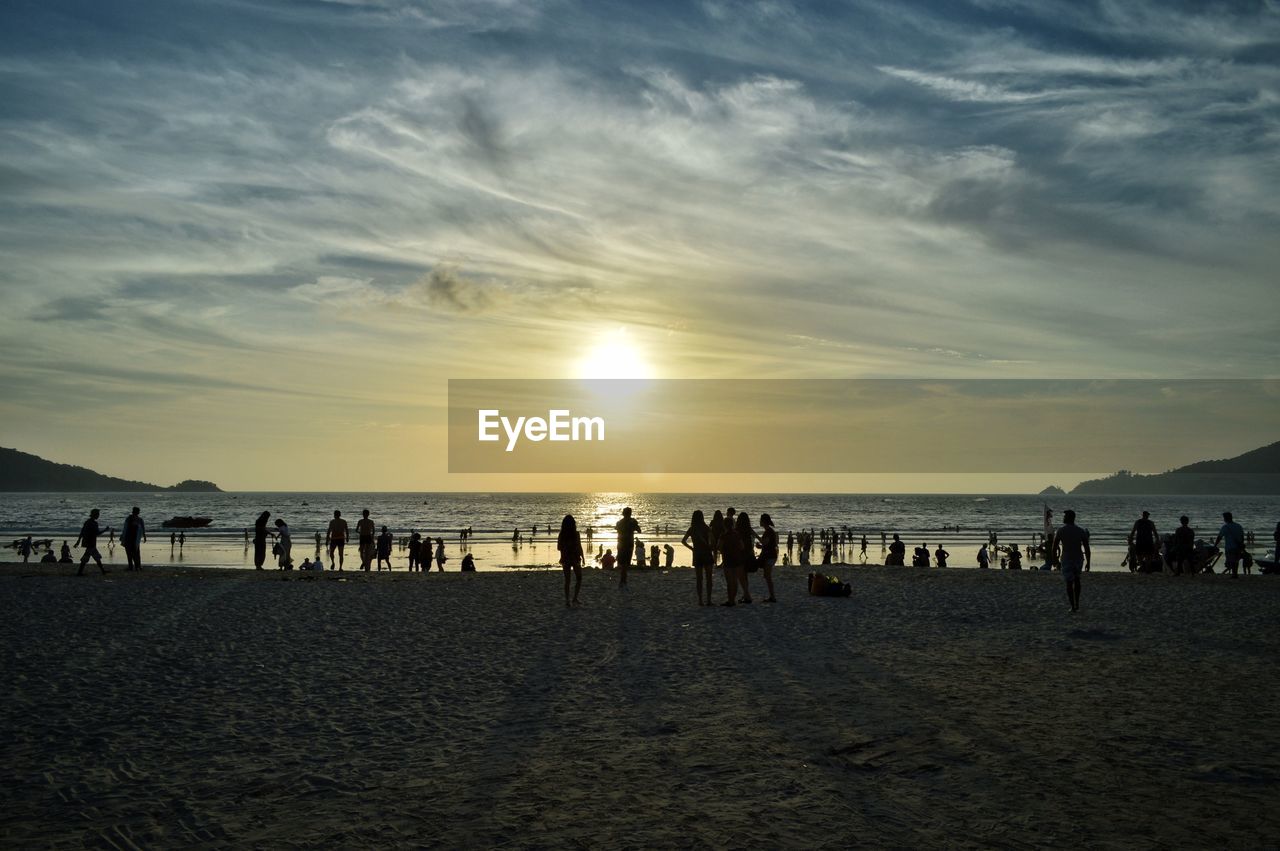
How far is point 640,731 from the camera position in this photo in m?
8.84

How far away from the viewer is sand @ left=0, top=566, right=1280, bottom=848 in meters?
6.13

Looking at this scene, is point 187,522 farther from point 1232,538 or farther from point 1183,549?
point 1232,538

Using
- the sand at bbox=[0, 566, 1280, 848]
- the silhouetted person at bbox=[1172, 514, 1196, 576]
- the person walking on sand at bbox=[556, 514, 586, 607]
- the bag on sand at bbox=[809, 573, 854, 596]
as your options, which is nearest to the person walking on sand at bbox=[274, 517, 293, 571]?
the sand at bbox=[0, 566, 1280, 848]

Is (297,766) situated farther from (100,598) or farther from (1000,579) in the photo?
(1000,579)

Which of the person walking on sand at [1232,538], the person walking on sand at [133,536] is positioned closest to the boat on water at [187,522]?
the person walking on sand at [133,536]

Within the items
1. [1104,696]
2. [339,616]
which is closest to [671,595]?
[339,616]

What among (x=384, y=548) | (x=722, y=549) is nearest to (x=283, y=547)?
(x=384, y=548)

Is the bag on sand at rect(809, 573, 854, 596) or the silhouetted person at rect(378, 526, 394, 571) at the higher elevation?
the silhouetted person at rect(378, 526, 394, 571)

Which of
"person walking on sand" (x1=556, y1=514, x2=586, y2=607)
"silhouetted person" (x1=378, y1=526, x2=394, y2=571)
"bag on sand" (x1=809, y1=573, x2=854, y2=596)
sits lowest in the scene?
"bag on sand" (x1=809, y1=573, x2=854, y2=596)

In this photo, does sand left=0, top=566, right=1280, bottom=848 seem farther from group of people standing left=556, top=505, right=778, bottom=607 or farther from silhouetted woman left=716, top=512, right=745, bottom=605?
group of people standing left=556, top=505, right=778, bottom=607

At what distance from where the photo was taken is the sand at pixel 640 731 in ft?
20.1

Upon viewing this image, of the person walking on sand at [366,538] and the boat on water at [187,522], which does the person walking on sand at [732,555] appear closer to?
the person walking on sand at [366,538]

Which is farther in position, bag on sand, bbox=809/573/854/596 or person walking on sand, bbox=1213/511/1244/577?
person walking on sand, bbox=1213/511/1244/577

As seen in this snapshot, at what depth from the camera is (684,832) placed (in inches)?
236
